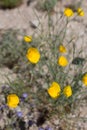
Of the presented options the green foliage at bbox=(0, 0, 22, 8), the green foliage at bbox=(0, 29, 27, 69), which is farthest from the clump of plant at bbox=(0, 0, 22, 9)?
the green foliage at bbox=(0, 29, 27, 69)

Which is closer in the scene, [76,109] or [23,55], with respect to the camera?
[76,109]

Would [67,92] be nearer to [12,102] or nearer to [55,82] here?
[55,82]

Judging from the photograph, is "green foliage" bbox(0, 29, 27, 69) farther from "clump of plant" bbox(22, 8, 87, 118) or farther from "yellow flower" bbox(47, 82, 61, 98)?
"yellow flower" bbox(47, 82, 61, 98)

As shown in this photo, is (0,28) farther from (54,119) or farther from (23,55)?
(54,119)

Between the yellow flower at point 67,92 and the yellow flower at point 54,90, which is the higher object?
the yellow flower at point 67,92

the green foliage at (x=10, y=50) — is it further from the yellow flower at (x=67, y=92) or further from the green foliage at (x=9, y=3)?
the yellow flower at (x=67, y=92)

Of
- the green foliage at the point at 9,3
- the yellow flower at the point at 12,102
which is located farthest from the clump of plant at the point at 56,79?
the green foliage at the point at 9,3

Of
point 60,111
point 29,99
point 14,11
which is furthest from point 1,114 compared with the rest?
point 14,11

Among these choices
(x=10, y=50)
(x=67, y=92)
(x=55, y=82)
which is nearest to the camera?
(x=67, y=92)

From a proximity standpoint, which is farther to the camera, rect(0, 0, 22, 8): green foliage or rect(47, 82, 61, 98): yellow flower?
rect(0, 0, 22, 8): green foliage

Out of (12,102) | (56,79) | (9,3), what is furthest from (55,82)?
(9,3)

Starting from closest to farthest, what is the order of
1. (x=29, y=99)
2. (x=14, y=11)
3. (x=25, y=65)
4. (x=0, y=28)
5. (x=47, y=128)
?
(x=47, y=128) < (x=29, y=99) < (x=25, y=65) < (x=0, y=28) < (x=14, y=11)
